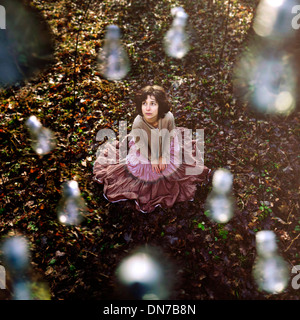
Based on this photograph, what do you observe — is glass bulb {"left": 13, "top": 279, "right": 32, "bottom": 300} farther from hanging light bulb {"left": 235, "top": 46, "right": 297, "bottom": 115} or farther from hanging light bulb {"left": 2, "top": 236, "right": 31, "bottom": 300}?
hanging light bulb {"left": 235, "top": 46, "right": 297, "bottom": 115}

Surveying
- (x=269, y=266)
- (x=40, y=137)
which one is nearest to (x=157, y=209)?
(x=269, y=266)

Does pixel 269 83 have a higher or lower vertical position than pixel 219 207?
higher

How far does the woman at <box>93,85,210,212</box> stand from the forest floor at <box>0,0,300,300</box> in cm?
22

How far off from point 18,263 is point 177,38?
745 centimetres

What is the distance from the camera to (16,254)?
127 inches

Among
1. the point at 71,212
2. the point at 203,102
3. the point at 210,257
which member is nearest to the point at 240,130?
the point at 203,102

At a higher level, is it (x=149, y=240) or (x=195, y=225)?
(x=195, y=225)

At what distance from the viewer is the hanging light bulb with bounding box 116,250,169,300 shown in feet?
10.00

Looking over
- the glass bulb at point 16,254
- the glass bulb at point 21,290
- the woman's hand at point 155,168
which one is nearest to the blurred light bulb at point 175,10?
the woman's hand at point 155,168

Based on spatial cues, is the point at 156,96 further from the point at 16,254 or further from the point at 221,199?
the point at 16,254
